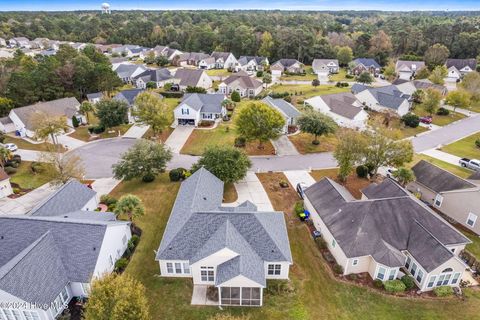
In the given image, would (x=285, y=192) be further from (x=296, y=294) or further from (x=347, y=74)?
(x=347, y=74)

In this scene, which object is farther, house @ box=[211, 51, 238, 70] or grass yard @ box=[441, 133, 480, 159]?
house @ box=[211, 51, 238, 70]

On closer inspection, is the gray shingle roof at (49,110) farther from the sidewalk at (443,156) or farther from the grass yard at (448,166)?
the sidewalk at (443,156)

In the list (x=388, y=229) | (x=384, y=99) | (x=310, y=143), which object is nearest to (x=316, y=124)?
(x=310, y=143)

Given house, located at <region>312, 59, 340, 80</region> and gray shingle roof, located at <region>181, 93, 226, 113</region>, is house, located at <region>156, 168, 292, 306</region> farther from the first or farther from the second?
house, located at <region>312, 59, 340, 80</region>

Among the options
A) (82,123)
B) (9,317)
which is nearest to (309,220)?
(9,317)

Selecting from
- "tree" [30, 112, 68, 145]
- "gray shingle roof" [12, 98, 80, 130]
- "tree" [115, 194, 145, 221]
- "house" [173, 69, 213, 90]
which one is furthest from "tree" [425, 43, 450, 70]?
"tree" [30, 112, 68, 145]

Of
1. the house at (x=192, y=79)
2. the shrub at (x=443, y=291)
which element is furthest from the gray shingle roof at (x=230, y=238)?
the house at (x=192, y=79)
